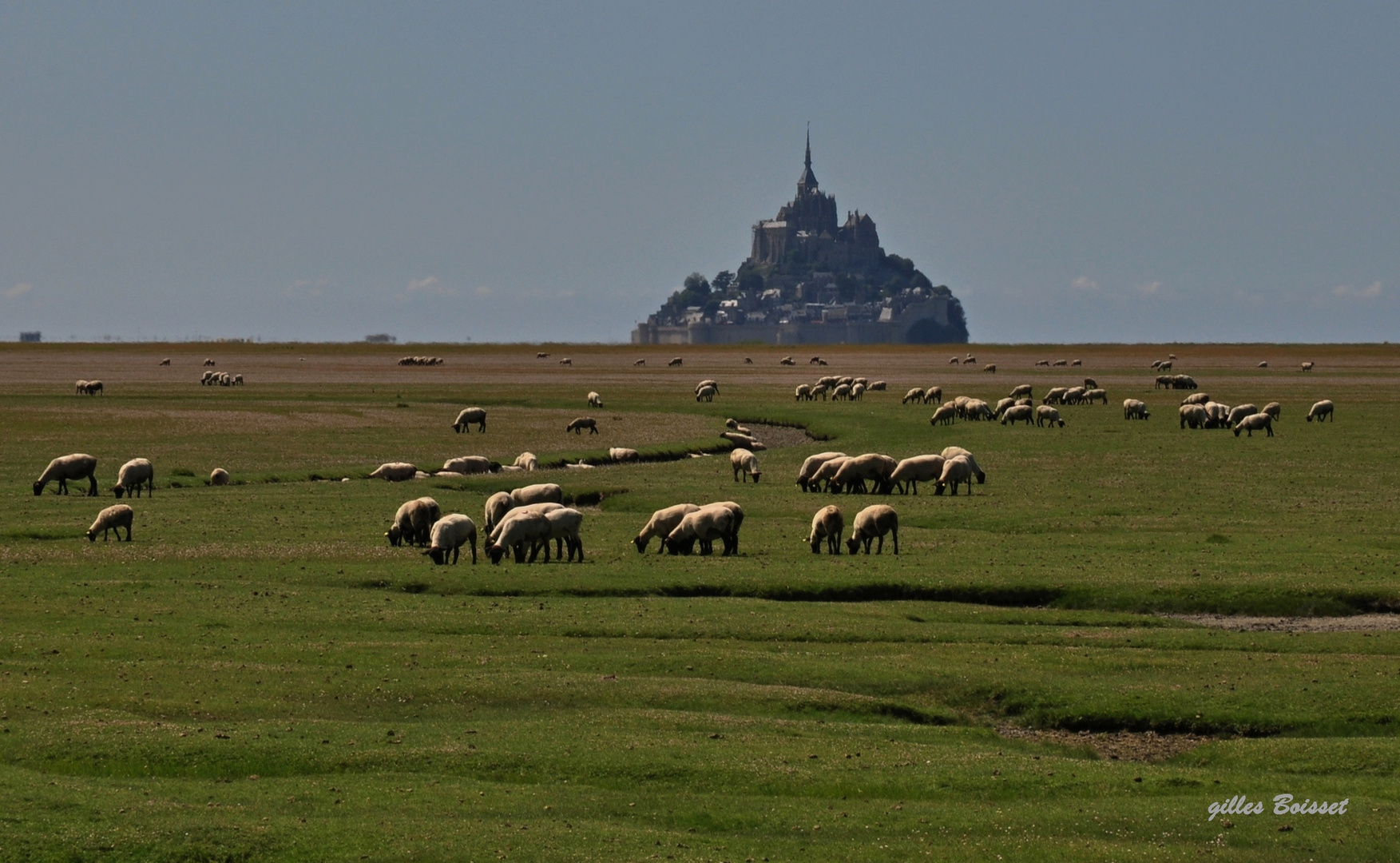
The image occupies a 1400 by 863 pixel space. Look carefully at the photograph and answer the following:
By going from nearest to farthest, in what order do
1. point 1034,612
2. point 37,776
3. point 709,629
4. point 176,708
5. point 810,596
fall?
point 37,776 < point 176,708 < point 709,629 < point 1034,612 < point 810,596

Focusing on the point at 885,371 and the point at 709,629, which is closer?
the point at 709,629

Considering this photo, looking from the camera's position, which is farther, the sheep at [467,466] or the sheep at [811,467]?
the sheep at [467,466]

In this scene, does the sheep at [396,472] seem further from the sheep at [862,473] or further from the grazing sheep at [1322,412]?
the grazing sheep at [1322,412]

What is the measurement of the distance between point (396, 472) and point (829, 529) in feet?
61.5

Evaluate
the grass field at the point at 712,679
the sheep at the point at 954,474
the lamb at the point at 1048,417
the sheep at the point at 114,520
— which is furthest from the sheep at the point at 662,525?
the lamb at the point at 1048,417

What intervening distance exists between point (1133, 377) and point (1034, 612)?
106 m

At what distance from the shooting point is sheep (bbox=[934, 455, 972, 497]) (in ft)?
132

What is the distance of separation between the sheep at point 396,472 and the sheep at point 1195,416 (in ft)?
121

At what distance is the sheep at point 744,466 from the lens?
44.0 metres

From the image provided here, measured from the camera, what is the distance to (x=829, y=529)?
30062 millimetres

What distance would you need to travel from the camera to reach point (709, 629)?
22.6 metres

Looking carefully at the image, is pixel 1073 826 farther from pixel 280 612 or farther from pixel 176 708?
pixel 280 612

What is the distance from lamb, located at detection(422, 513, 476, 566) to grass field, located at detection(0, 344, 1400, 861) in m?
0.99

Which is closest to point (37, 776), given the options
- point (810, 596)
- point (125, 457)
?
point (810, 596)
